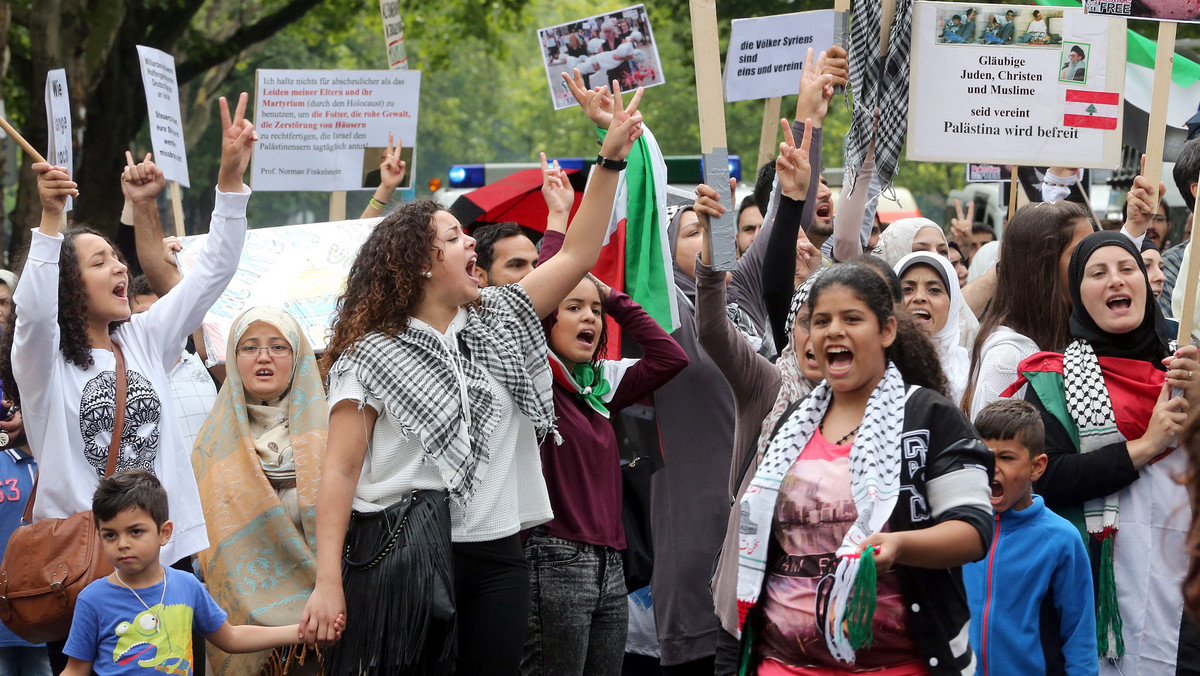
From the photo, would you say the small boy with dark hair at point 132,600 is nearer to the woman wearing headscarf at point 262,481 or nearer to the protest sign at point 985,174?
the woman wearing headscarf at point 262,481

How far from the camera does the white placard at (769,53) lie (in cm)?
797

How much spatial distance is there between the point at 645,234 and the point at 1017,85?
1815mm

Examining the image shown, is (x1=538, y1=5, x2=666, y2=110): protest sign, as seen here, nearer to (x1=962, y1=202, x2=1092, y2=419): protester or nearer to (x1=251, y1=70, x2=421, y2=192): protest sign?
(x1=251, y1=70, x2=421, y2=192): protest sign

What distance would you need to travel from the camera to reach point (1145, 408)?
4.42m

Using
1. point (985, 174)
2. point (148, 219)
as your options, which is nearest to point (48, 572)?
point (148, 219)

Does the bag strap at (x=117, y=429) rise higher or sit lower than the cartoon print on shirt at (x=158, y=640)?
higher

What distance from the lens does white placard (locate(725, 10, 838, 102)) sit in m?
7.97

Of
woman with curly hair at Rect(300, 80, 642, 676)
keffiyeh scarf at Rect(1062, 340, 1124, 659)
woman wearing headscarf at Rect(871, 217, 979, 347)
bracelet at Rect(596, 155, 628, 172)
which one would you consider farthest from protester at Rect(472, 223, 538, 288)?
woman wearing headscarf at Rect(871, 217, 979, 347)

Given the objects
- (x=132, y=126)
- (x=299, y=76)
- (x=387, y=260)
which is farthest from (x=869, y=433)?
(x=132, y=126)

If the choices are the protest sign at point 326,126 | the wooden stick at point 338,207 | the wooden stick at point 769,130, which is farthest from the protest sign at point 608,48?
the wooden stick at point 338,207

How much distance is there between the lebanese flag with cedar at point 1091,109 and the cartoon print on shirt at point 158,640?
154 inches

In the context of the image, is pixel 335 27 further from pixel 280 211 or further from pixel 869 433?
pixel 280 211

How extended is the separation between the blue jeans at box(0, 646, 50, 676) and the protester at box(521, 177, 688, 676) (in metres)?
2.47

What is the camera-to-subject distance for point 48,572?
4.52m
